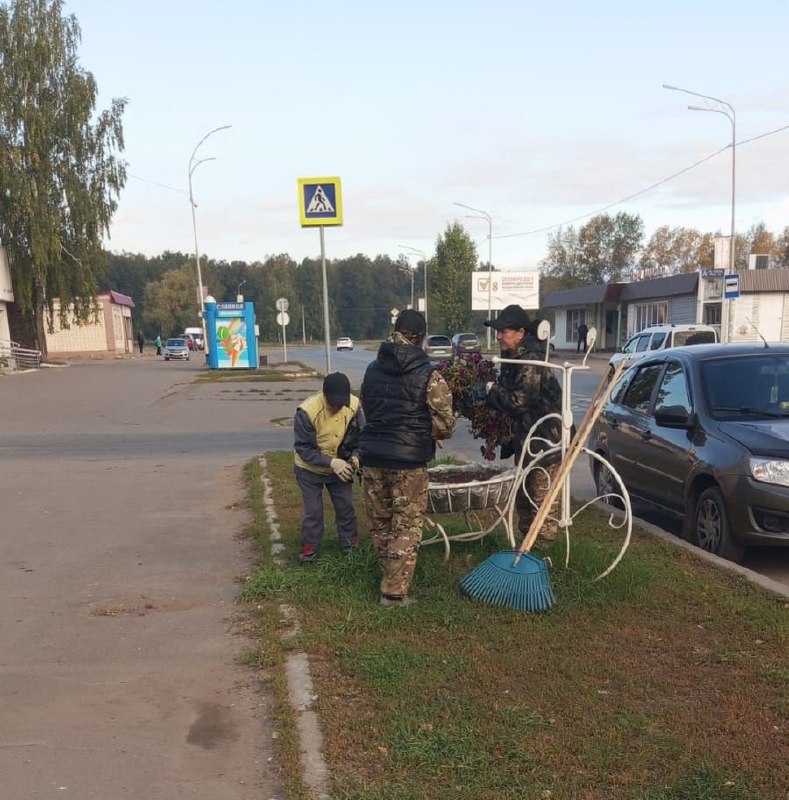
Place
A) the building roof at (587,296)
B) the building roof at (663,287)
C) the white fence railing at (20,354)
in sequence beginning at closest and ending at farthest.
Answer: the white fence railing at (20,354) < the building roof at (663,287) < the building roof at (587,296)

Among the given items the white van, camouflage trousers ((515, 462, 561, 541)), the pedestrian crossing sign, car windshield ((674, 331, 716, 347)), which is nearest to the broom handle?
camouflage trousers ((515, 462, 561, 541))

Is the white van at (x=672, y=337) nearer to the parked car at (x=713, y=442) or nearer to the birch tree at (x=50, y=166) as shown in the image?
the parked car at (x=713, y=442)

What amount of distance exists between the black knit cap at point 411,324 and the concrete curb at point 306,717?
1.85m

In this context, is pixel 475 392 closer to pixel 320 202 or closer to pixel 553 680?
pixel 553 680

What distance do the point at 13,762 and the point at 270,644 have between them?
4.54 feet

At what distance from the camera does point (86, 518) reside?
730 cm

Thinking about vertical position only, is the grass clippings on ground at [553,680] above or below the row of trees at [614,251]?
below

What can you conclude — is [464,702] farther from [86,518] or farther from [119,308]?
[119,308]

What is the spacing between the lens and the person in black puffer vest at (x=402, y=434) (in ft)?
14.7

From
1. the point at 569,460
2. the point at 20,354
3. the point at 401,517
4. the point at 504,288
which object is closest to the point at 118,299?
the point at 20,354

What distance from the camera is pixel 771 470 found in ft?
17.0

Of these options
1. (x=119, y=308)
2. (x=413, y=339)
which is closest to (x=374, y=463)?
(x=413, y=339)

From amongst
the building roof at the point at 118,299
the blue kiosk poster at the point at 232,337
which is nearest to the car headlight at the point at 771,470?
the blue kiosk poster at the point at 232,337

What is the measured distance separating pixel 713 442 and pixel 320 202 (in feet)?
20.3
